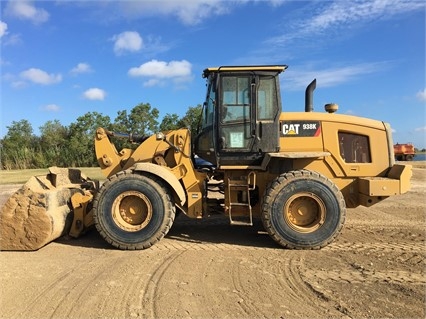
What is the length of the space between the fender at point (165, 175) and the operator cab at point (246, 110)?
0.89 meters

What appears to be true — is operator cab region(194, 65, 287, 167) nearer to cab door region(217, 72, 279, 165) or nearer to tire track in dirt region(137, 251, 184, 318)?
cab door region(217, 72, 279, 165)

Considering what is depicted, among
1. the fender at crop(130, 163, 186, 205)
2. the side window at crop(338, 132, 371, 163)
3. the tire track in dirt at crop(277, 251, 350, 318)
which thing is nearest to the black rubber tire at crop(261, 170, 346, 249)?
the tire track in dirt at crop(277, 251, 350, 318)

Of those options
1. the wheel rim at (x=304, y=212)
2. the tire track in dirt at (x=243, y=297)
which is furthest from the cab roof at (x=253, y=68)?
the tire track in dirt at (x=243, y=297)

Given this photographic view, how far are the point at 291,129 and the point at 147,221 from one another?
277 centimetres

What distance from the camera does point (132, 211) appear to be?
6.42m

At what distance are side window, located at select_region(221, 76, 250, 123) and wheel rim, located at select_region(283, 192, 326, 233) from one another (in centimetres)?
154

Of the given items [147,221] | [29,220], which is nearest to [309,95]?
[147,221]

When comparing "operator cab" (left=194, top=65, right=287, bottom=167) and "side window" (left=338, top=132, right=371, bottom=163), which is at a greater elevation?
"operator cab" (left=194, top=65, right=287, bottom=167)

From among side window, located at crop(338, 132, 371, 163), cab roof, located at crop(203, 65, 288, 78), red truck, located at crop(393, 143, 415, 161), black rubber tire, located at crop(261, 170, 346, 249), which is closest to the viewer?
black rubber tire, located at crop(261, 170, 346, 249)

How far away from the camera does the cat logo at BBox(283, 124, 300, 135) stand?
6633mm

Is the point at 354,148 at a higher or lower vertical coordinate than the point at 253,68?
lower

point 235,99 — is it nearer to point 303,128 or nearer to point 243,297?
point 303,128

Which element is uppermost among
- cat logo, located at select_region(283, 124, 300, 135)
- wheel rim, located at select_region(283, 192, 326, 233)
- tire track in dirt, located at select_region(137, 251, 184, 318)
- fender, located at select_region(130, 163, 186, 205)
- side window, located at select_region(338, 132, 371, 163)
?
cat logo, located at select_region(283, 124, 300, 135)

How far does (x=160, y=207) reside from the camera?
6246mm
